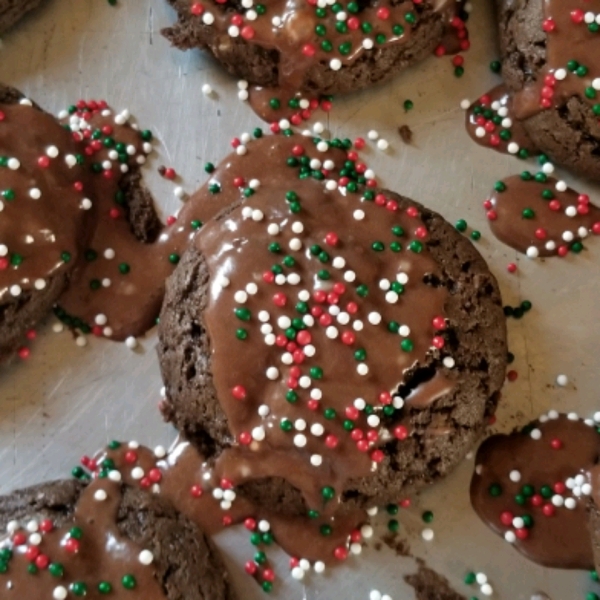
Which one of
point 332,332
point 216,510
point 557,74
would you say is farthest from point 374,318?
point 557,74

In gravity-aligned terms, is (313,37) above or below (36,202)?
below

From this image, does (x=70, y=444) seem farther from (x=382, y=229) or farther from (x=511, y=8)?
(x=511, y=8)

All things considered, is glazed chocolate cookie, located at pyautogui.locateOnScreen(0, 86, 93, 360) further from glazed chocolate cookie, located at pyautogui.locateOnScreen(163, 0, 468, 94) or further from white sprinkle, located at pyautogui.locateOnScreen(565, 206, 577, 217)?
white sprinkle, located at pyautogui.locateOnScreen(565, 206, 577, 217)

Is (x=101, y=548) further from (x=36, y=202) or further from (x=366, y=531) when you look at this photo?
(x=36, y=202)

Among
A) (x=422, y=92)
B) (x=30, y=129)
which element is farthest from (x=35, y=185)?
(x=422, y=92)

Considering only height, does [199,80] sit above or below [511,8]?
above

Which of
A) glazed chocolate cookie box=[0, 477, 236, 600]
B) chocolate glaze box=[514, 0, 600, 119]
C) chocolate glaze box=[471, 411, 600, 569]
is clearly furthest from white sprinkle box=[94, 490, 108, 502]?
chocolate glaze box=[514, 0, 600, 119]
